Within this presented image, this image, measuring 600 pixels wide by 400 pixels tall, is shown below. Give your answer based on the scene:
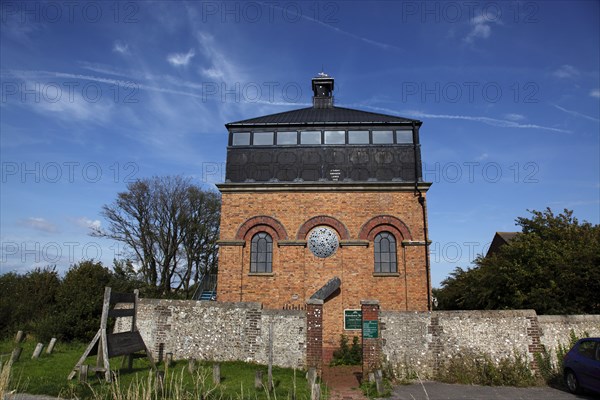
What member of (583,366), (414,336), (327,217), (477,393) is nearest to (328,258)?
(327,217)

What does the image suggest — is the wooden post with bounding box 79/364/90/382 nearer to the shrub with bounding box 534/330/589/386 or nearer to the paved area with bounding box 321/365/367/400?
the paved area with bounding box 321/365/367/400

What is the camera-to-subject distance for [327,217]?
17781mm

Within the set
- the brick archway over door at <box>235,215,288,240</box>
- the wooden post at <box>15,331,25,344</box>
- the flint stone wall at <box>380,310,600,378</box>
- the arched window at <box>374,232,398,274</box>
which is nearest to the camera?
the flint stone wall at <box>380,310,600,378</box>

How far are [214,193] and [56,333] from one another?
19.8m

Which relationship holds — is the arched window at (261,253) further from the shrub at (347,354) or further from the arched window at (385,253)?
the arched window at (385,253)

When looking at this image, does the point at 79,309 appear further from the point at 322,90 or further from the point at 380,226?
the point at 322,90

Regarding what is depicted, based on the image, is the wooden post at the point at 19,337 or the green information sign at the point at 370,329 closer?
the green information sign at the point at 370,329

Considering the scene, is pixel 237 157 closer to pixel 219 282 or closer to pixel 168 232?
pixel 219 282

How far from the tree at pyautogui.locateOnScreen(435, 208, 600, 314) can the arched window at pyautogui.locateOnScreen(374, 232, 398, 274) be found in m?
3.23

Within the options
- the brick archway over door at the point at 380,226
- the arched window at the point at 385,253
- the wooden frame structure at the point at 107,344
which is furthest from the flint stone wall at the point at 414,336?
the brick archway over door at the point at 380,226

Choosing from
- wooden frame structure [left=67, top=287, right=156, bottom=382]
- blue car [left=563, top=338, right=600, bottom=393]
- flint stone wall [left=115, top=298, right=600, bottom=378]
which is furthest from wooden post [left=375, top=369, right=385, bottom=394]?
wooden frame structure [left=67, top=287, right=156, bottom=382]

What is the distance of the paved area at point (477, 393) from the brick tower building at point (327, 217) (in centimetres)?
598

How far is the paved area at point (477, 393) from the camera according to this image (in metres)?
9.34

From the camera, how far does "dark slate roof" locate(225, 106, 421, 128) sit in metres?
18.9
